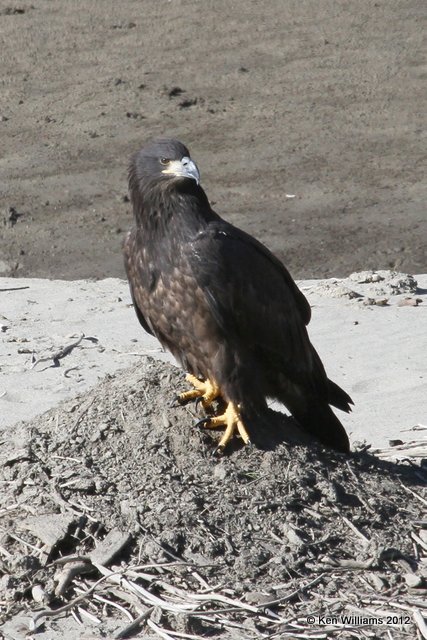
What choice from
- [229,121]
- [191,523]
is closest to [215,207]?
[229,121]

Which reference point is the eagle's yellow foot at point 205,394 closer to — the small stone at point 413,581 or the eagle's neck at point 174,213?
the eagle's neck at point 174,213

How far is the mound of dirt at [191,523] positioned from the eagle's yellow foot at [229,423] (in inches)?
2.2

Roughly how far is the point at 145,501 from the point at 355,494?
97cm

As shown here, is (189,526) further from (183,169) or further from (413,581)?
(183,169)

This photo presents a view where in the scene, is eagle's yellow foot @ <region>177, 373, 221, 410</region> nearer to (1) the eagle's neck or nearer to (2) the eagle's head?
(1) the eagle's neck

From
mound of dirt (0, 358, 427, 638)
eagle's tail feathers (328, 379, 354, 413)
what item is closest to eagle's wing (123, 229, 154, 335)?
mound of dirt (0, 358, 427, 638)

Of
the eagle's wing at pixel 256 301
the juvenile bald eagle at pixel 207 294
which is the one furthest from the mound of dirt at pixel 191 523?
the eagle's wing at pixel 256 301

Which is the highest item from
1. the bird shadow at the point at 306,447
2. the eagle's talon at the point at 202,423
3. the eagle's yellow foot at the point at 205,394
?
the eagle's yellow foot at the point at 205,394

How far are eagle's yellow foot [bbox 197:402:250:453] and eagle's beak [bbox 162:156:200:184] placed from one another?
1.07 meters

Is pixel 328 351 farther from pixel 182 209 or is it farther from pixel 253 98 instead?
pixel 253 98

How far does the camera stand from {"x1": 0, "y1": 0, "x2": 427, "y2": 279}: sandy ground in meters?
11.9

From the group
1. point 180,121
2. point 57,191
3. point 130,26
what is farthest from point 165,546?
point 130,26

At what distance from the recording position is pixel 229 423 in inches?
221

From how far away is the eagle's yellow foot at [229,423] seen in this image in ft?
18.4
